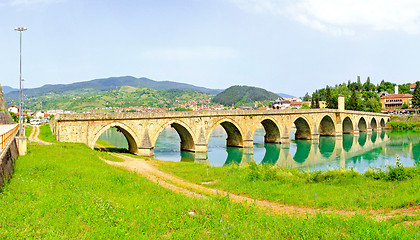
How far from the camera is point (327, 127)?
63.7 meters

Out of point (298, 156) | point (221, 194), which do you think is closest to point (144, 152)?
point (298, 156)

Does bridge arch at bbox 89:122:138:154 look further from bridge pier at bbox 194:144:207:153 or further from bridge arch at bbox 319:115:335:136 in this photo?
bridge arch at bbox 319:115:335:136

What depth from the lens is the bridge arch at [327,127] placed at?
205 feet

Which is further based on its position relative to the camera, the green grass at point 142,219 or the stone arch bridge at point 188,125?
the stone arch bridge at point 188,125

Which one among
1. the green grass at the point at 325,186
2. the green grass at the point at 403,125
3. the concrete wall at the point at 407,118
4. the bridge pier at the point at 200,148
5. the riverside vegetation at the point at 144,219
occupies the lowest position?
the bridge pier at the point at 200,148

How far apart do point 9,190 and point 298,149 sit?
40207 millimetres

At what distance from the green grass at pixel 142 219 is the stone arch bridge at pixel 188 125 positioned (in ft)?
59.9

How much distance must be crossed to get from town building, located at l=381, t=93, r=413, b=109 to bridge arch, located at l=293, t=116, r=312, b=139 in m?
67.4

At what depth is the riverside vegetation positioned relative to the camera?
723 centimetres

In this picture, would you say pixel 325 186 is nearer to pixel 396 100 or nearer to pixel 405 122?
pixel 405 122

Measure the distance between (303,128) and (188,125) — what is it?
27356mm

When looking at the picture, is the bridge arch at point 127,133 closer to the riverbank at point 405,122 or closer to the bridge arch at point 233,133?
the bridge arch at point 233,133

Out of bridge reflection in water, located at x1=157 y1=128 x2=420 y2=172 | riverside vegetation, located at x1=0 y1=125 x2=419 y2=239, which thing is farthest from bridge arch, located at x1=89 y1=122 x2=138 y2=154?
riverside vegetation, located at x1=0 y1=125 x2=419 y2=239

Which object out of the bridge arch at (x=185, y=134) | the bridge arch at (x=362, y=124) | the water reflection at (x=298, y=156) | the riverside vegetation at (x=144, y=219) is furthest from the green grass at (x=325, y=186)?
the bridge arch at (x=362, y=124)
